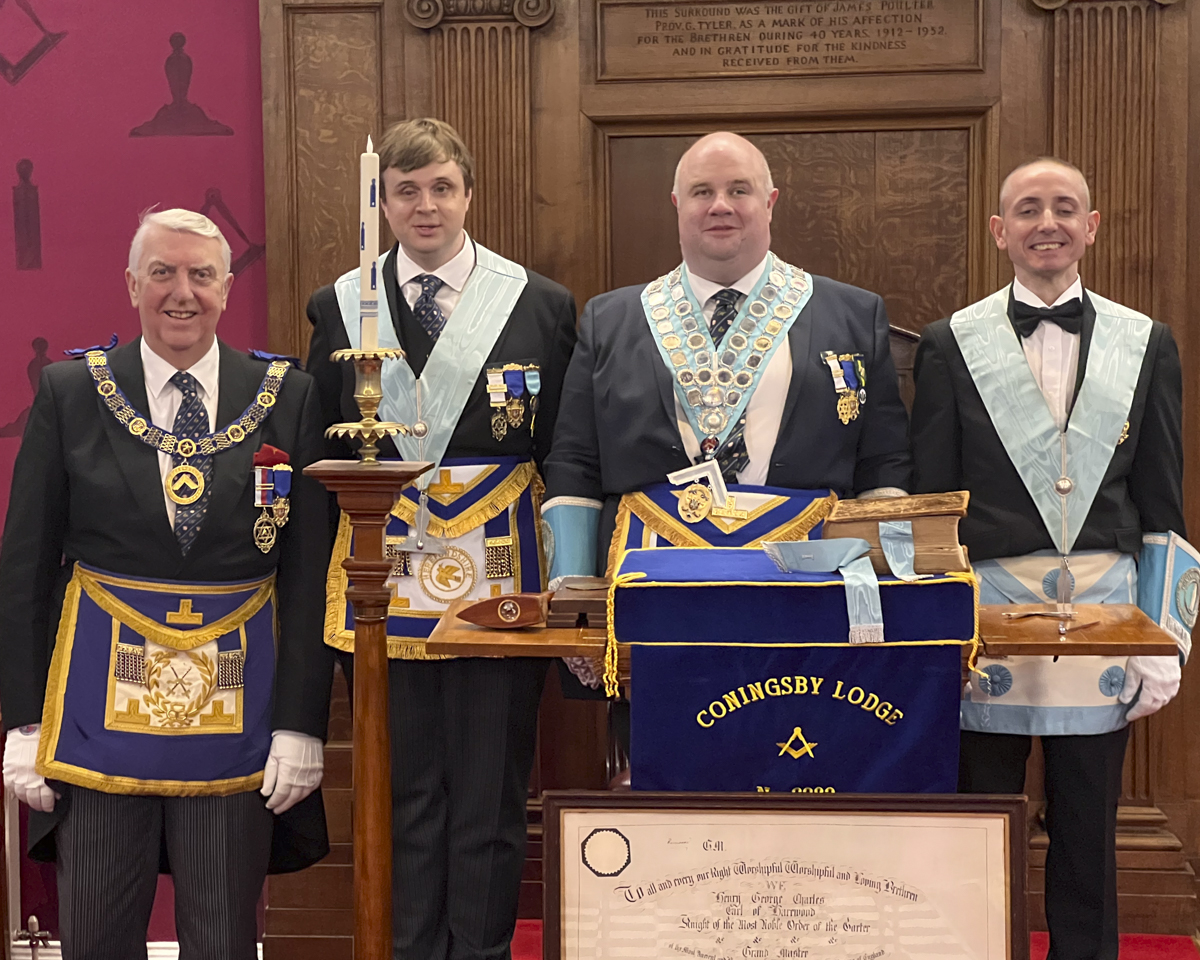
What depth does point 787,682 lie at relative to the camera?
194 cm

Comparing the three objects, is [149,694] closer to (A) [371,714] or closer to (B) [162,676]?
(B) [162,676]

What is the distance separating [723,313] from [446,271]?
0.55 metres

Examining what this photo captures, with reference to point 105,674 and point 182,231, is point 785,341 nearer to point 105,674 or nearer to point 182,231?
point 182,231

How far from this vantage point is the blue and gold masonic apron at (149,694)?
2.25m

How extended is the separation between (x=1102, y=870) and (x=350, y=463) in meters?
1.55

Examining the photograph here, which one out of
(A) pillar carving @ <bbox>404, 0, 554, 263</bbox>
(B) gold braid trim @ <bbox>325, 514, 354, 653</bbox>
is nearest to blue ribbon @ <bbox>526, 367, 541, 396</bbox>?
(B) gold braid trim @ <bbox>325, 514, 354, 653</bbox>

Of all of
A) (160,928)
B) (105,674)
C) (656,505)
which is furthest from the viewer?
(160,928)

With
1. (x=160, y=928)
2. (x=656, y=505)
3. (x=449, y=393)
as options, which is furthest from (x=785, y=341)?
(x=160, y=928)

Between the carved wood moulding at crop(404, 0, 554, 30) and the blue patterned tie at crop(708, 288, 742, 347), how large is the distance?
110cm

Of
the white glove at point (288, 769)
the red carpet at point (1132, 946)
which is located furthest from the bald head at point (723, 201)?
the red carpet at point (1132, 946)

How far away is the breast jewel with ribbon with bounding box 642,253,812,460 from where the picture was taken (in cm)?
242

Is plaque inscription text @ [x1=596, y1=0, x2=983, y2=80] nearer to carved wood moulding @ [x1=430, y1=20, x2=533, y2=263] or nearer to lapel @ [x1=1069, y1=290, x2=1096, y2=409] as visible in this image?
carved wood moulding @ [x1=430, y1=20, x2=533, y2=263]

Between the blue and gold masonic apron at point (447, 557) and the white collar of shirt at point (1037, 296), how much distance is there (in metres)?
1.01

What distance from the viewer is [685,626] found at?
1.93 meters
